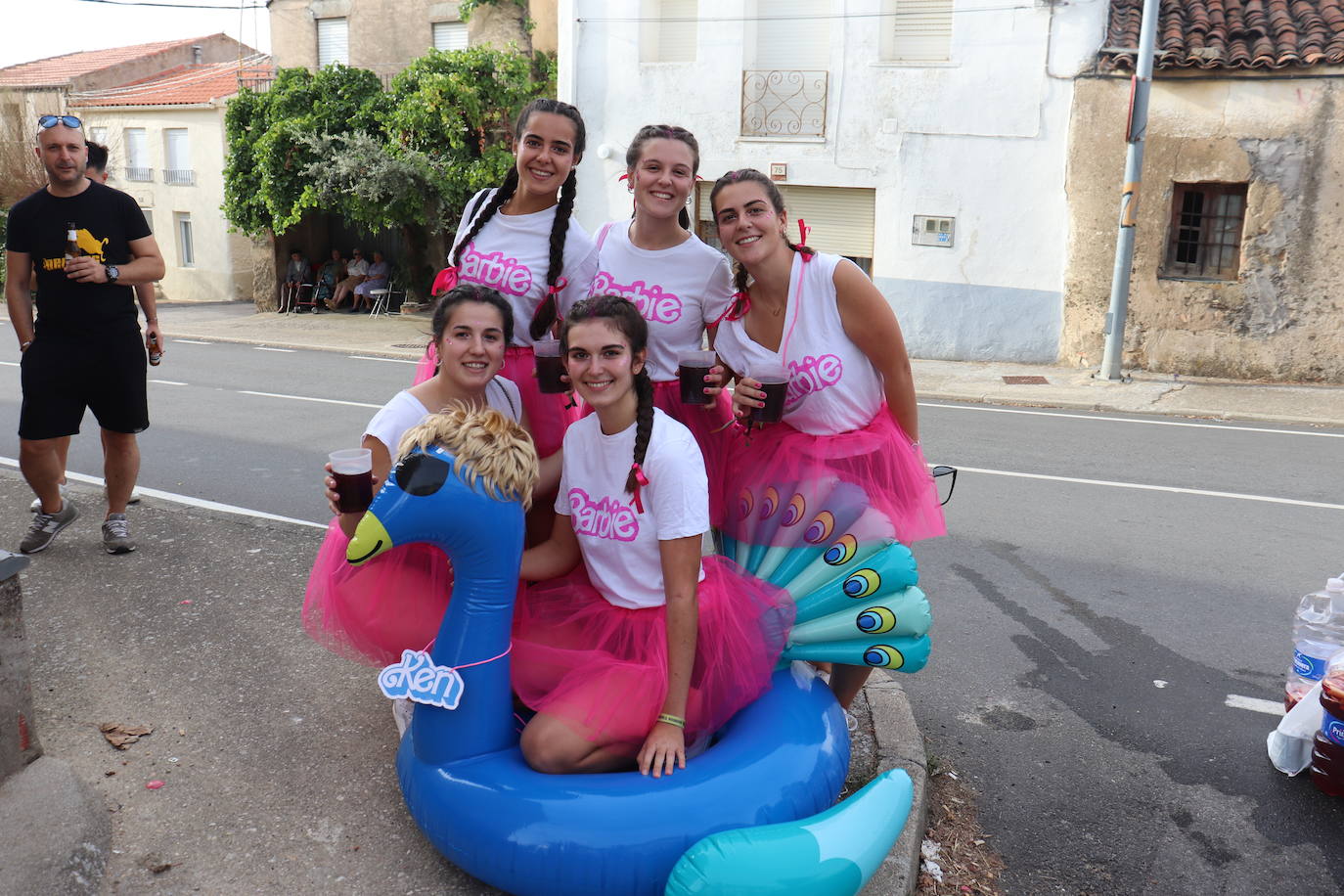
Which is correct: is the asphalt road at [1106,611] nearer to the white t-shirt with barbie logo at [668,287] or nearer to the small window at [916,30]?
the white t-shirt with barbie logo at [668,287]

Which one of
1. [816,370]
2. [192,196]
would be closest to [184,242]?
[192,196]

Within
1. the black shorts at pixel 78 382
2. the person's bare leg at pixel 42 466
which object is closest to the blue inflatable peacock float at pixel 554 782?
the black shorts at pixel 78 382

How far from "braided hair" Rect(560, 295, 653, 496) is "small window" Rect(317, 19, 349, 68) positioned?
68.5 feet

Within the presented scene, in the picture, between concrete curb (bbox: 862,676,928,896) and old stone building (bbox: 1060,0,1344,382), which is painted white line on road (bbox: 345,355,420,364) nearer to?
old stone building (bbox: 1060,0,1344,382)

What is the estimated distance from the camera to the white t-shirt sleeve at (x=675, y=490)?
117 inches

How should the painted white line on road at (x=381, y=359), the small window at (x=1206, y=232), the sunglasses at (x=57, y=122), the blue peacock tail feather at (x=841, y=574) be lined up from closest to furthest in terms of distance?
the blue peacock tail feather at (x=841, y=574), the sunglasses at (x=57, y=122), the small window at (x=1206, y=232), the painted white line on road at (x=381, y=359)

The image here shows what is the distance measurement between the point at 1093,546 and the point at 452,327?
4440mm

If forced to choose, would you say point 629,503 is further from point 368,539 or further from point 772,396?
point 368,539

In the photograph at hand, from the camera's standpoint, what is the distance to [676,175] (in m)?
3.46

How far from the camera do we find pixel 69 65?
1216 inches

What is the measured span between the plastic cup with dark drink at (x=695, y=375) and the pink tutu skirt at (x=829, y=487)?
0.96 ft

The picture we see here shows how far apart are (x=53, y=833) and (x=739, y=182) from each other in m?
2.66

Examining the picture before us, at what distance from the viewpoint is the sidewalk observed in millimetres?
11016

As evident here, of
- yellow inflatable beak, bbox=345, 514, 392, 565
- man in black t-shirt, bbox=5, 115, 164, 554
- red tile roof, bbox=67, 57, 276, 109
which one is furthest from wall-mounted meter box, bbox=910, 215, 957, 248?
red tile roof, bbox=67, 57, 276, 109
